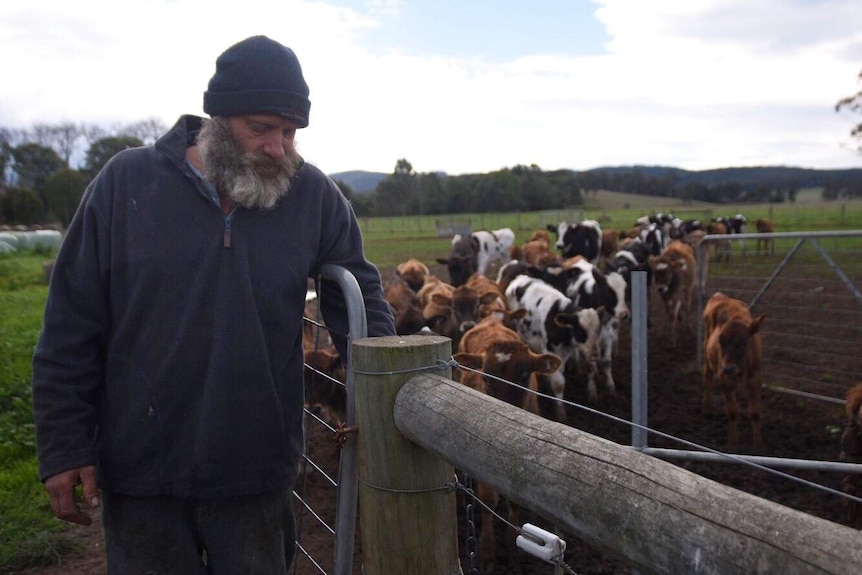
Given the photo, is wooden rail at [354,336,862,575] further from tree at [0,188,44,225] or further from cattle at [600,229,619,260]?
tree at [0,188,44,225]

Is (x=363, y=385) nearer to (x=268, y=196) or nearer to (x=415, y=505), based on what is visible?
(x=415, y=505)

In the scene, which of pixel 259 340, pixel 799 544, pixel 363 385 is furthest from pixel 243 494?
pixel 799 544

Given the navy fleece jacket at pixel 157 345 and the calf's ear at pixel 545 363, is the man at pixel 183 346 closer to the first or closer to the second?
the navy fleece jacket at pixel 157 345

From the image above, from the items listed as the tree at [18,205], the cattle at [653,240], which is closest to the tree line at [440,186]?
the tree at [18,205]

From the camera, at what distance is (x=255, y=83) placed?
2.58 m

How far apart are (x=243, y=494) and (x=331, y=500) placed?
4088 mm

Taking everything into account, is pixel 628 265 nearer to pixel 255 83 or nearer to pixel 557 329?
pixel 557 329

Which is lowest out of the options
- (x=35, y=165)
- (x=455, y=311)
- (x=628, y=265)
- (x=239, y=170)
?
(x=455, y=311)

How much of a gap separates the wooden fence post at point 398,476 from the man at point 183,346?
0.56m

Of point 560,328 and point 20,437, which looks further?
point 560,328

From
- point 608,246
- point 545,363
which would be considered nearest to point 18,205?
point 608,246

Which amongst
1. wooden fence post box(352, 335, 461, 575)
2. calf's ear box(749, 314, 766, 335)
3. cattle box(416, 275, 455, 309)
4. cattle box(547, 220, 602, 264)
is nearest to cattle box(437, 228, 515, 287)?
cattle box(547, 220, 602, 264)

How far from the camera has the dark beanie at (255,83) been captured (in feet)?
8.47

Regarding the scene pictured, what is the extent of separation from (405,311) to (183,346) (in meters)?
7.38
